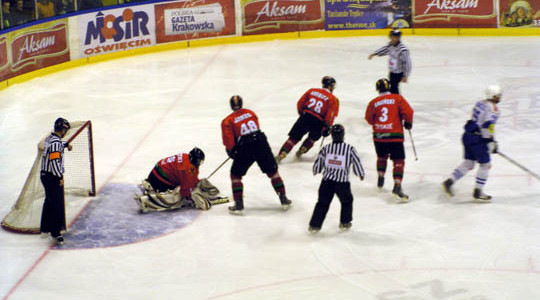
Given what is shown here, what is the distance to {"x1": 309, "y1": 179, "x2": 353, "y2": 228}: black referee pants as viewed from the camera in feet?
26.9

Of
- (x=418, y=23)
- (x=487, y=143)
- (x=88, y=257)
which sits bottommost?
(x=88, y=257)

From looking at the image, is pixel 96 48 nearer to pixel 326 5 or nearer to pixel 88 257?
pixel 326 5

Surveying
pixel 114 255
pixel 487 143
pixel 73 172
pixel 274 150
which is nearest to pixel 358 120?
pixel 274 150

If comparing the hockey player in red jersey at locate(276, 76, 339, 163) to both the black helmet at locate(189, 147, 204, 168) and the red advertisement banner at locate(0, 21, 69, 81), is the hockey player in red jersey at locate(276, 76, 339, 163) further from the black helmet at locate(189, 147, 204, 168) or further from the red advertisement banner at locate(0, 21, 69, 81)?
the red advertisement banner at locate(0, 21, 69, 81)

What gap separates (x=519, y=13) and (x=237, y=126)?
34.8ft

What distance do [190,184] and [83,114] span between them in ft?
16.4

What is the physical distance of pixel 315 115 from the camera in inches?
415

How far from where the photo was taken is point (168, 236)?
8.52 metres

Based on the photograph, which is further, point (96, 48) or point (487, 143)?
point (96, 48)

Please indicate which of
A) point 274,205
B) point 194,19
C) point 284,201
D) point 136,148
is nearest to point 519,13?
point 194,19

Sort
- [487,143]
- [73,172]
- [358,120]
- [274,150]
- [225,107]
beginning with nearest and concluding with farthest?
[487,143], [73,172], [274,150], [358,120], [225,107]

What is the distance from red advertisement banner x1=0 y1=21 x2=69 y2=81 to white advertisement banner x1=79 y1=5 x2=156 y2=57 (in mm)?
506

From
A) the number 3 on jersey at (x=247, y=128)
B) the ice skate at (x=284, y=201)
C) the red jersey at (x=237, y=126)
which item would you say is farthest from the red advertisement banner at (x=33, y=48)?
the ice skate at (x=284, y=201)

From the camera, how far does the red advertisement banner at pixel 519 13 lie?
17266mm
